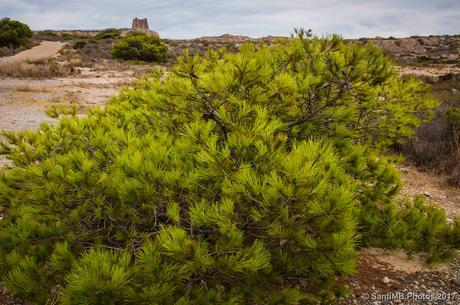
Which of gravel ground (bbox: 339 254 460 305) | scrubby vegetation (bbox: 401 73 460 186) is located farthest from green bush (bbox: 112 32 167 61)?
gravel ground (bbox: 339 254 460 305)

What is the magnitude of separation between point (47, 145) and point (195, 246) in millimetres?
1616

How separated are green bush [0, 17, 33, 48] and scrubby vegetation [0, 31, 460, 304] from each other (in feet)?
121

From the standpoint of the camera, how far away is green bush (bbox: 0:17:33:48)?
107 ft

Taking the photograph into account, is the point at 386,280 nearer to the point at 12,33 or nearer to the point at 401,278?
the point at 401,278

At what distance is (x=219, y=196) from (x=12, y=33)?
38.7 meters

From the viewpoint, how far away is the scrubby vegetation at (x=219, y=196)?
4.97ft

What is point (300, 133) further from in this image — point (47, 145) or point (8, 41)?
point (8, 41)

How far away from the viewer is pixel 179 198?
195cm

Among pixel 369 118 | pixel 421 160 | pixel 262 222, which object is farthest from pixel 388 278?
pixel 421 160

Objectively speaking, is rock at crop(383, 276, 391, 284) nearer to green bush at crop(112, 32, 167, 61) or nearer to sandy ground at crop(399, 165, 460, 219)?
sandy ground at crop(399, 165, 460, 219)

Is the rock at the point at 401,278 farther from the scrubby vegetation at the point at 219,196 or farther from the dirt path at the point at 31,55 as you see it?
the dirt path at the point at 31,55

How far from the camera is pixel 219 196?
1989mm

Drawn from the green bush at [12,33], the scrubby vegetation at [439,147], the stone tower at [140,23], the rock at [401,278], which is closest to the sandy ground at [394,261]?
the rock at [401,278]

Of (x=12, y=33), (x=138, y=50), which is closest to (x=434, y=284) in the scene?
(x=138, y=50)
